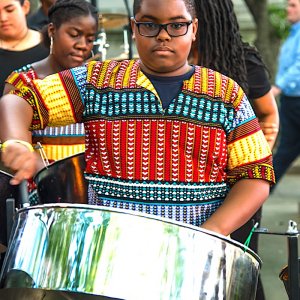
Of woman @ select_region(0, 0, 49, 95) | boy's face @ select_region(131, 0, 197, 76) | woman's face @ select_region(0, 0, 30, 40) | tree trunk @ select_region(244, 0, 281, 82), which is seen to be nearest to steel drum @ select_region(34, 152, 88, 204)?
boy's face @ select_region(131, 0, 197, 76)

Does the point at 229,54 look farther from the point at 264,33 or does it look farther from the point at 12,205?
the point at 264,33

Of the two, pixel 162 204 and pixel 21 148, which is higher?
pixel 21 148

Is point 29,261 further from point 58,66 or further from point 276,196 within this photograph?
point 276,196

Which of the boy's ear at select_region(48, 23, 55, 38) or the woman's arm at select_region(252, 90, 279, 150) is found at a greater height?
the boy's ear at select_region(48, 23, 55, 38)

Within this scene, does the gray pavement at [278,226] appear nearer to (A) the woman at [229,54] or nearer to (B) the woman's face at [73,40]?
(A) the woman at [229,54]

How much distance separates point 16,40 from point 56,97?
6.62 feet

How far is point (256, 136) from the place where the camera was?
2.59 meters

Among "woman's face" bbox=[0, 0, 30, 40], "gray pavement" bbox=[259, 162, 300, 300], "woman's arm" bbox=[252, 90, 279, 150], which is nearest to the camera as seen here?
"woman's arm" bbox=[252, 90, 279, 150]

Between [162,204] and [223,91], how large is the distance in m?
0.34

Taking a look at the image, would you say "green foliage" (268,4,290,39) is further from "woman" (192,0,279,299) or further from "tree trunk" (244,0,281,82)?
"woman" (192,0,279,299)

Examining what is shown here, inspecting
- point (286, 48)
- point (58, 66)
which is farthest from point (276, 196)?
point (58, 66)

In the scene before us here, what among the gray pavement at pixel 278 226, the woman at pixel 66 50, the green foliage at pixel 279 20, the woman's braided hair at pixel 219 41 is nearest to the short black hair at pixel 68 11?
the woman at pixel 66 50

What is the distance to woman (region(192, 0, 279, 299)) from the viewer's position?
362 cm

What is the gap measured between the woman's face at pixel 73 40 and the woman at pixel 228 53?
51 centimetres
